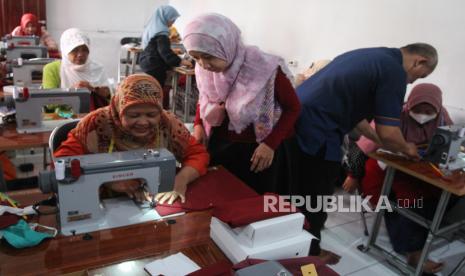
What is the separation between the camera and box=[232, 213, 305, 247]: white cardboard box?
981mm

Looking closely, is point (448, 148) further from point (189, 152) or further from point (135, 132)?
point (135, 132)

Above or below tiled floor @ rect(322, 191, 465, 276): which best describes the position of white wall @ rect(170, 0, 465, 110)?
above

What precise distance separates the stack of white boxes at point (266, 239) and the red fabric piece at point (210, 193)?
0.75ft

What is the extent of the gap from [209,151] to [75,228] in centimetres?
77

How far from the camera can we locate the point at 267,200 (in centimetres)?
110

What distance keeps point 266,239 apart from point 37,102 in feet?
5.06

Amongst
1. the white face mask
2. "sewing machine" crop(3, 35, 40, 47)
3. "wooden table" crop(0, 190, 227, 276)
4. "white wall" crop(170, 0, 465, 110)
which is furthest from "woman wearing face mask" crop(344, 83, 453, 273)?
"sewing machine" crop(3, 35, 40, 47)

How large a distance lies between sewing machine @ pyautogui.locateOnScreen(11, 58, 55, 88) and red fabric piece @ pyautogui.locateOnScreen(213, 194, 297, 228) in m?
2.30

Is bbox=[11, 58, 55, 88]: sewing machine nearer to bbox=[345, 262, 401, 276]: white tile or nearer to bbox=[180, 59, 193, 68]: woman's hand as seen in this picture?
bbox=[180, 59, 193, 68]: woman's hand

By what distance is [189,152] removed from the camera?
156 centimetres

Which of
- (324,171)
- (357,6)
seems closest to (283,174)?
(324,171)

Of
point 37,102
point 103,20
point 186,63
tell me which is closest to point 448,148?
point 37,102

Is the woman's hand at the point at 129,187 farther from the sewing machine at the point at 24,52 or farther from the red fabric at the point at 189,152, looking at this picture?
the sewing machine at the point at 24,52

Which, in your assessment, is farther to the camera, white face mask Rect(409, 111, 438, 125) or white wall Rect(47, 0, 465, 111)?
white wall Rect(47, 0, 465, 111)
